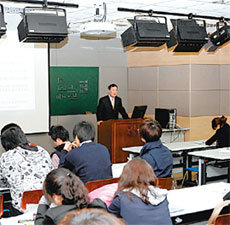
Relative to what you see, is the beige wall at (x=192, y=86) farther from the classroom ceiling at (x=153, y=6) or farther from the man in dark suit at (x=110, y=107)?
the classroom ceiling at (x=153, y=6)

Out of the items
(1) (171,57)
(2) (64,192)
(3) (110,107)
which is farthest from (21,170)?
(1) (171,57)

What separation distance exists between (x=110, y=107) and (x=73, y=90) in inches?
69.4

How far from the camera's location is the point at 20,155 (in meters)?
3.88

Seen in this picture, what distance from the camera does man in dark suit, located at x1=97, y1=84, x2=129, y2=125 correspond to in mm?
8523

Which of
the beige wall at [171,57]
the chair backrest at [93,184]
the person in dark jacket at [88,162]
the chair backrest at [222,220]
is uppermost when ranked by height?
the beige wall at [171,57]

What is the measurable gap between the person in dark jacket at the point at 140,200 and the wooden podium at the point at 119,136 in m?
4.63

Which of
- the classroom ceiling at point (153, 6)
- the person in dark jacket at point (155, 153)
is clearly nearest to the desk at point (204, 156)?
the person in dark jacket at point (155, 153)

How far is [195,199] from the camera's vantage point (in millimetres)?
3689

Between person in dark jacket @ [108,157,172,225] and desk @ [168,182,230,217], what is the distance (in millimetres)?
481

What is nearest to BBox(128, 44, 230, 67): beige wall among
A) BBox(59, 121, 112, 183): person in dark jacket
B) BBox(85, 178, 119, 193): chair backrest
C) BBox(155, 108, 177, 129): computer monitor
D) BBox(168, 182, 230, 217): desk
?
BBox(155, 108, 177, 129): computer monitor

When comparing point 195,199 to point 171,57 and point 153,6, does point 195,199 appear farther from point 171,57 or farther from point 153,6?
point 171,57

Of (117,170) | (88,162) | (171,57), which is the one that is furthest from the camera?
(171,57)

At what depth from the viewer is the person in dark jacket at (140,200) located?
2.79 metres

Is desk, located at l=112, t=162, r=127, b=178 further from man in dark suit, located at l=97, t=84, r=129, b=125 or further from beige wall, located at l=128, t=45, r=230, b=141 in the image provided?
beige wall, located at l=128, t=45, r=230, b=141
